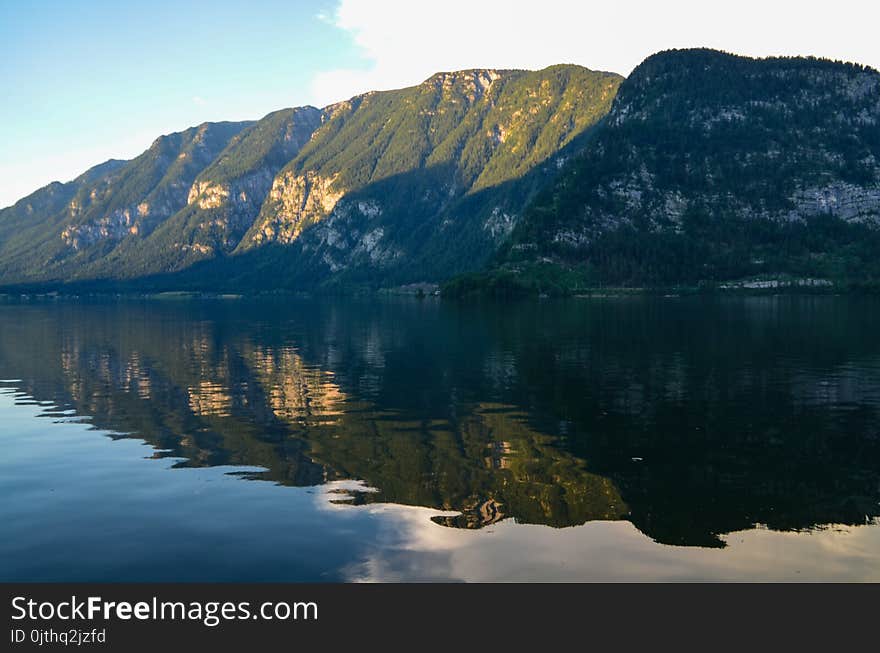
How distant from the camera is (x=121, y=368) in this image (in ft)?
282

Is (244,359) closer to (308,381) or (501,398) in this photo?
(308,381)

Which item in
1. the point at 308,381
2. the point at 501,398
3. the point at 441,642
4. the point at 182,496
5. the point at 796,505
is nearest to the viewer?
the point at 441,642

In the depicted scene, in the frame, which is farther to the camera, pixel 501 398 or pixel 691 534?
pixel 501 398

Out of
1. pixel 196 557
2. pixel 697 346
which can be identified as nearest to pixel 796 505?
pixel 196 557

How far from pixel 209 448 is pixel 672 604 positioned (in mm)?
31493

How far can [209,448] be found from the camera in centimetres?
4481

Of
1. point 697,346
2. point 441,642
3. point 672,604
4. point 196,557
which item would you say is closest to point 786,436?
point 672,604

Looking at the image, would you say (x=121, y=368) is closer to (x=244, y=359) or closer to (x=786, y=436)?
(x=244, y=359)

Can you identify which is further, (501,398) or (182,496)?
(501,398)

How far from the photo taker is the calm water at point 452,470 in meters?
25.8

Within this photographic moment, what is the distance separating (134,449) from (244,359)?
4759cm

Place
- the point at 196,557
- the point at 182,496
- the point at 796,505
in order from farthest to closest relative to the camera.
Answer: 1. the point at 182,496
2. the point at 796,505
3. the point at 196,557

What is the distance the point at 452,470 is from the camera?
37719 millimetres

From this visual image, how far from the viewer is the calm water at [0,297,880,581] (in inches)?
1014
